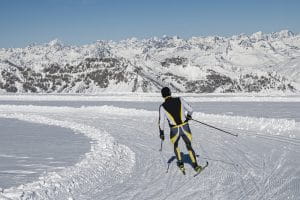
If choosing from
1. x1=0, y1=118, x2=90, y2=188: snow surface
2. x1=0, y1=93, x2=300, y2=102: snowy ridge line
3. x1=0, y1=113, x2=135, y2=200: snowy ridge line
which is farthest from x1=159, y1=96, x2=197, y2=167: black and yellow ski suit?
x1=0, y1=93, x2=300, y2=102: snowy ridge line

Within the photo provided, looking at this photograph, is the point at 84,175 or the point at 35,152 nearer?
the point at 84,175

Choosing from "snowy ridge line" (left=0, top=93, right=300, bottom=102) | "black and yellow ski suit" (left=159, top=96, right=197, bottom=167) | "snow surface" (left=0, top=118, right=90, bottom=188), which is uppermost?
"black and yellow ski suit" (left=159, top=96, right=197, bottom=167)

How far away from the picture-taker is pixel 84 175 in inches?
443

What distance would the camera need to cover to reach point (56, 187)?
978 cm

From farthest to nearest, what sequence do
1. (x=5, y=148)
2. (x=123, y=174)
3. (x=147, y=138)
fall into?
(x=147, y=138), (x=5, y=148), (x=123, y=174)

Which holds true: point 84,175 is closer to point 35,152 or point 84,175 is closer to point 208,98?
point 35,152

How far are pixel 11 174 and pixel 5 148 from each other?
5805mm

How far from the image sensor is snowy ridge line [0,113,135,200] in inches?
363

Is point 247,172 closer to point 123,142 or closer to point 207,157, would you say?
point 207,157

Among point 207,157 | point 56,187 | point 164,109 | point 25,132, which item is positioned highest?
point 164,109

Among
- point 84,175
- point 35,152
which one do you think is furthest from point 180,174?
point 35,152

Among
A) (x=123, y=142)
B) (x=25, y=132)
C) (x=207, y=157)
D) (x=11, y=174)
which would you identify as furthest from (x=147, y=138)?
(x=11, y=174)

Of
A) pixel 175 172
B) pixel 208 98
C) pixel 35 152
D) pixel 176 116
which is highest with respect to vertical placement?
pixel 176 116

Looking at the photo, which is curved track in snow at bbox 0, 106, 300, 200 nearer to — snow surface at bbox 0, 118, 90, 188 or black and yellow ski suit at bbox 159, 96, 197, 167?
snow surface at bbox 0, 118, 90, 188
